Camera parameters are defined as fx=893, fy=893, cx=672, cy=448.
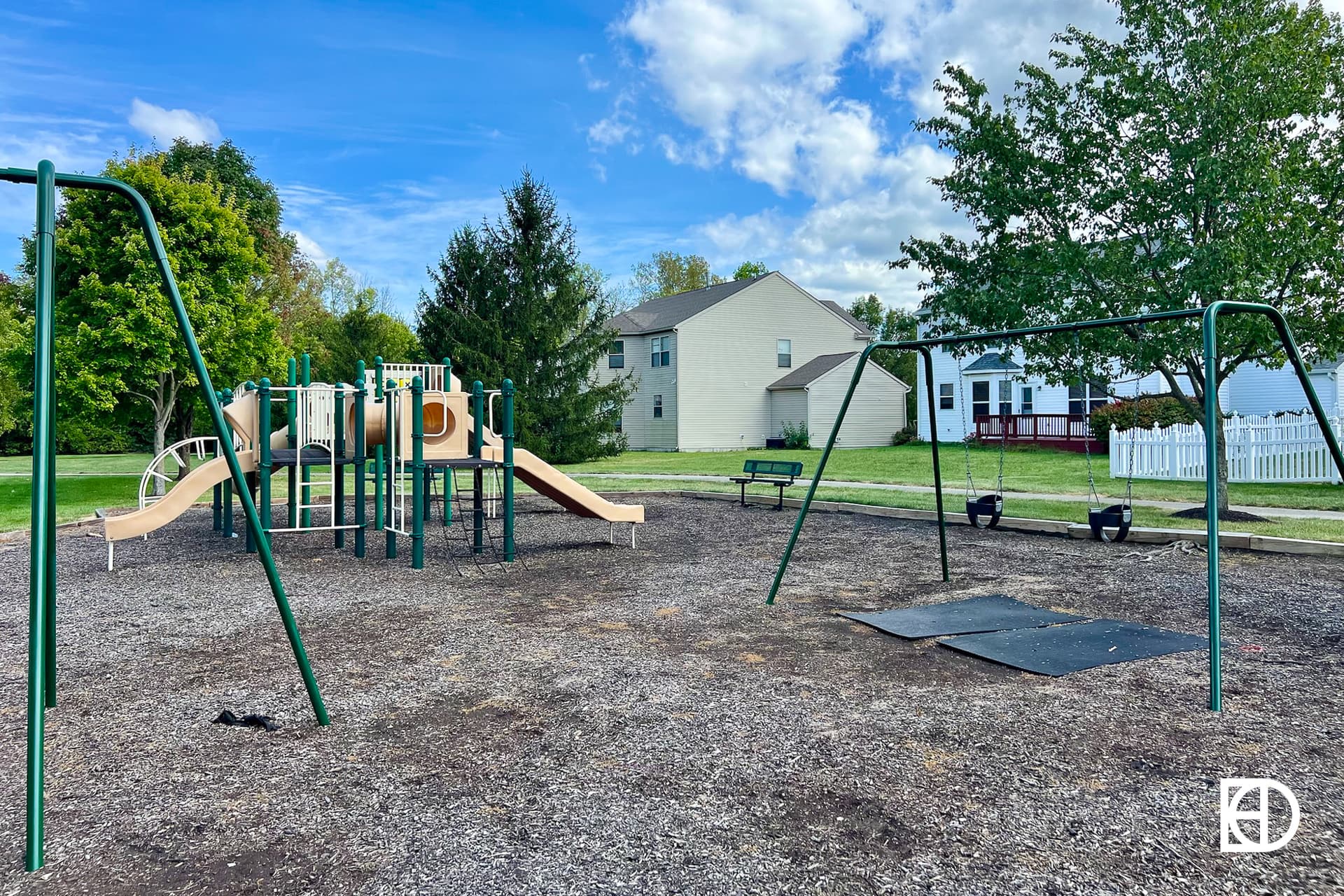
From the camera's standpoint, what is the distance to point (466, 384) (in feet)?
102

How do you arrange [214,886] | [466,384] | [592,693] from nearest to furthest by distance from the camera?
[214,886]
[592,693]
[466,384]

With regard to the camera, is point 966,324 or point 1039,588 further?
point 966,324

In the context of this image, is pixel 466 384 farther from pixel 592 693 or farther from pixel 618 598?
pixel 592 693

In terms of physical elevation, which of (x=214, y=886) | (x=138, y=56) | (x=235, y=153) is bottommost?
(x=214, y=886)

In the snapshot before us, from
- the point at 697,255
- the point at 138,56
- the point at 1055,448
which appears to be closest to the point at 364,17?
the point at 138,56

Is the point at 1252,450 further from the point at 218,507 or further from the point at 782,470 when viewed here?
the point at 218,507

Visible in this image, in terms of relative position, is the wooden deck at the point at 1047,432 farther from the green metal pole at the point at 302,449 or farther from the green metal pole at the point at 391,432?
the green metal pole at the point at 391,432

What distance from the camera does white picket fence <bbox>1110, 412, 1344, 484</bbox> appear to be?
17906 mm

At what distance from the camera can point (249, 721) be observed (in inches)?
187

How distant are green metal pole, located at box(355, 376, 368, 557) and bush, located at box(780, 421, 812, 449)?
29550 mm

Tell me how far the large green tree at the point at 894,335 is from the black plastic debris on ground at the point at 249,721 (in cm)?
1124

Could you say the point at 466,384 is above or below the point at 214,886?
above

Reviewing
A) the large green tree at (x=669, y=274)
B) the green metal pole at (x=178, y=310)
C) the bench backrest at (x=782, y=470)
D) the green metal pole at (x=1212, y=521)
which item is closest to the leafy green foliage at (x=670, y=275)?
the large green tree at (x=669, y=274)

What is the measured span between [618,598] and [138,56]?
2085 centimetres
